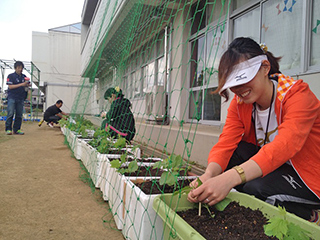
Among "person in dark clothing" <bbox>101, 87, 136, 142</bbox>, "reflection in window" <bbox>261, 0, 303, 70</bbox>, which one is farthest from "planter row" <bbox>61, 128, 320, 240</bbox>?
"reflection in window" <bbox>261, 0, 303, 70</bbox>

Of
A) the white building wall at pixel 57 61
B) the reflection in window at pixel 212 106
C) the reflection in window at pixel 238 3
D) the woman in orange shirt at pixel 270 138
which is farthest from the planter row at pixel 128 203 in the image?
the white building wall at pixel 57 61

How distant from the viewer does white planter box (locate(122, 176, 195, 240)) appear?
3.41ft

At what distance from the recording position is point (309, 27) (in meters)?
1.91

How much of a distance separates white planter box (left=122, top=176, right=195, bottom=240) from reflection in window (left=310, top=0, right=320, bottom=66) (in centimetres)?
164

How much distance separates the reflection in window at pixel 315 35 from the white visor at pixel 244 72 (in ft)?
3.91

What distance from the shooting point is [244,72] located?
3.13ft

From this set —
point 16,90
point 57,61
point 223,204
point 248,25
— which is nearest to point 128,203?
point 223,204

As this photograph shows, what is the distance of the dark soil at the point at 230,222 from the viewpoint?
82cm

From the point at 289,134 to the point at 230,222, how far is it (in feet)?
1.26

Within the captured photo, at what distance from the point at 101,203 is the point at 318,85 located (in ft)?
5.87

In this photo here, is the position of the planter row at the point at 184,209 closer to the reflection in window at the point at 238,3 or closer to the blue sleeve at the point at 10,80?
the reflection in window at the point at 238,3

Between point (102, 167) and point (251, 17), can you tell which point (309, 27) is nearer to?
point (251, 17)

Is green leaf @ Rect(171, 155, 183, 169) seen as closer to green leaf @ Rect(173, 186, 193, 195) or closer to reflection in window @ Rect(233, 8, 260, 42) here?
green leaf @ Rect(173, 186, 193, 195)

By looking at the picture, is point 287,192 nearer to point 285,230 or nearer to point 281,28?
point 285,230
